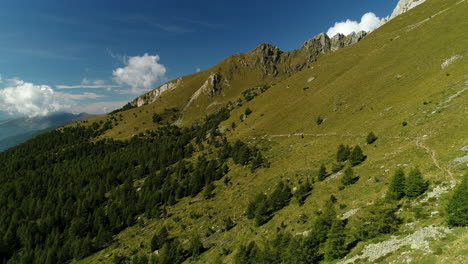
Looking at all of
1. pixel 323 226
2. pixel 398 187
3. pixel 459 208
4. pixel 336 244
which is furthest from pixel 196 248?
pixel 459 208

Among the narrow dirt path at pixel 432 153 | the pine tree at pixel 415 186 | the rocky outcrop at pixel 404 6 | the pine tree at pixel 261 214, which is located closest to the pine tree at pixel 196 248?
the pine tree at pixel 261 214

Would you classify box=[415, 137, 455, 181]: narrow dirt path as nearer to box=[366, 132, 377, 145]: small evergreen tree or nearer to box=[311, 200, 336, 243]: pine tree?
box=[366, 132, 377, 145]: small evergreen tree

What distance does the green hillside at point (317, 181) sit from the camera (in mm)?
20828

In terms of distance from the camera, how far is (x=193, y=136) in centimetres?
14575

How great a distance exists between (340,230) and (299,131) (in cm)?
5578

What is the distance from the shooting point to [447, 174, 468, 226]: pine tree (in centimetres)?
1514

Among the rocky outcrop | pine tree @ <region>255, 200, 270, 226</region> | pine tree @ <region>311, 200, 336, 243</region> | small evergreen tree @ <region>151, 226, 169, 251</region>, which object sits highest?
the rocky outcrop

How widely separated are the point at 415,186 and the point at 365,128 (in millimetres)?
34097

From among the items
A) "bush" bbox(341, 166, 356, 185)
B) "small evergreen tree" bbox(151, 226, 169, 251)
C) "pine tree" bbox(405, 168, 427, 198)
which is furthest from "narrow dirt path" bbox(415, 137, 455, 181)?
"small evergreen tree" bbox(151, 226, 169, 251)

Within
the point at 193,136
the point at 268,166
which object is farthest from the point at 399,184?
the point at 193,136

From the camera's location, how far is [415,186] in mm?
22000

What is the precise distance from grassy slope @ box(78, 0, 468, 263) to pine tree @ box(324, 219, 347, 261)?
4.82 metres

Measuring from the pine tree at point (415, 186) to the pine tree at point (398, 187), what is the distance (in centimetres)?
67

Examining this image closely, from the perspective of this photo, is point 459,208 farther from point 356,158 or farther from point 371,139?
point 371,139
